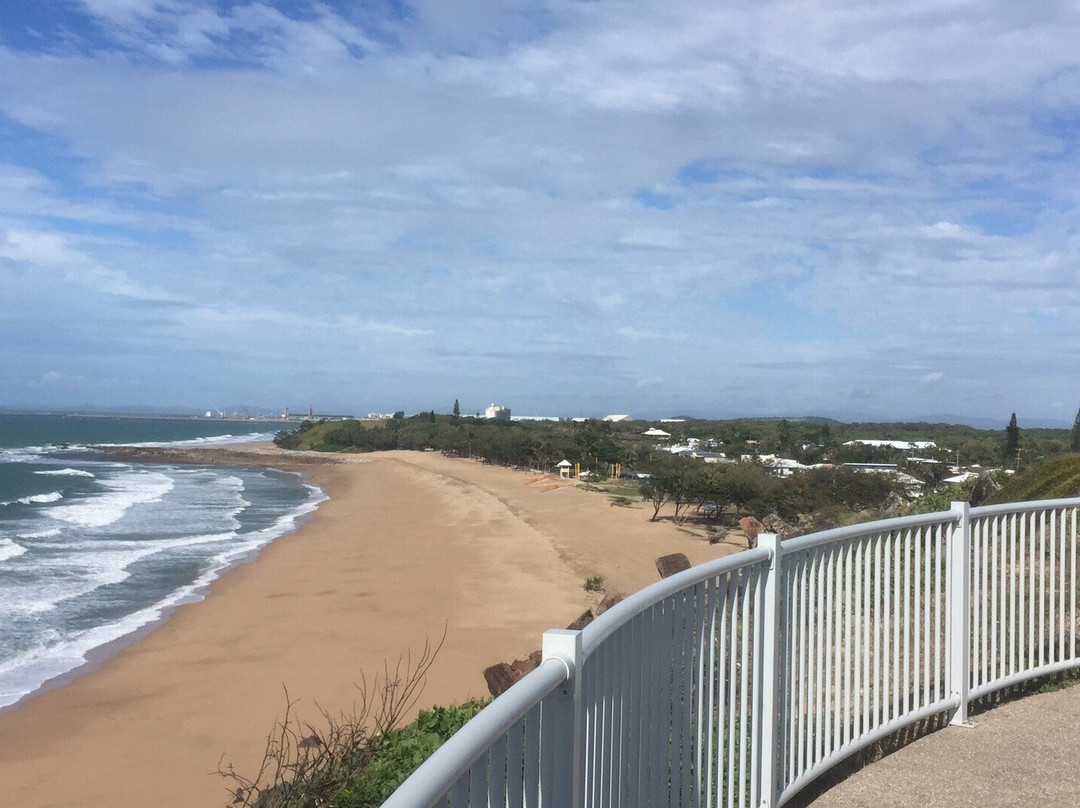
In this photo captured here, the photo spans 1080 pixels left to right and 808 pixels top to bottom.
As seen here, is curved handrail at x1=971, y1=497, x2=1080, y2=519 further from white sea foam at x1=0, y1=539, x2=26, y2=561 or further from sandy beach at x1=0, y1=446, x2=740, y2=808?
white sea foam at x1=0, y1=539, x2=26, y2=561

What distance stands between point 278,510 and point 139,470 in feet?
111

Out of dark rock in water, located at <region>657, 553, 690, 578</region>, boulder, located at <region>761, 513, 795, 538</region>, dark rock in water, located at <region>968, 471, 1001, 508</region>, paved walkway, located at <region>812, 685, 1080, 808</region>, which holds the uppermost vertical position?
dark rock in water, located at <region>968, 471, 1001, 508</region>

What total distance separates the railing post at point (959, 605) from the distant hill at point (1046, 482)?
904cm

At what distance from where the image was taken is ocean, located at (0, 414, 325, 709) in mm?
17766

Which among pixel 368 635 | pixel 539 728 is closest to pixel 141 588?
pixel 368 635

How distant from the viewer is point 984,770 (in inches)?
183

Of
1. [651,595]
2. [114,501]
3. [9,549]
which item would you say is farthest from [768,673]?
[114,501]

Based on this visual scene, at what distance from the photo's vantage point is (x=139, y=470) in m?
73.1

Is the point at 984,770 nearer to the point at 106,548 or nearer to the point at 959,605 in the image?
the point at 959,605

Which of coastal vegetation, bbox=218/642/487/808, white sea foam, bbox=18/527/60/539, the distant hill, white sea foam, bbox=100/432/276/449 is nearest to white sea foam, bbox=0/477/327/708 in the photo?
coastal vegetation, bbox=218/642/487/808

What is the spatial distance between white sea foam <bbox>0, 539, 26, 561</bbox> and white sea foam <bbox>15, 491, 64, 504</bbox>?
50.5 ft

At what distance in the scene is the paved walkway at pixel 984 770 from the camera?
429 cm


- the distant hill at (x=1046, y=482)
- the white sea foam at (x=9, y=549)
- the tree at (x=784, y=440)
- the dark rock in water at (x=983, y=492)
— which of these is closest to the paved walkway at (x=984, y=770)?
the distant hill at (x=1046, y=482)

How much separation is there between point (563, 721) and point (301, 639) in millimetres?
16971
